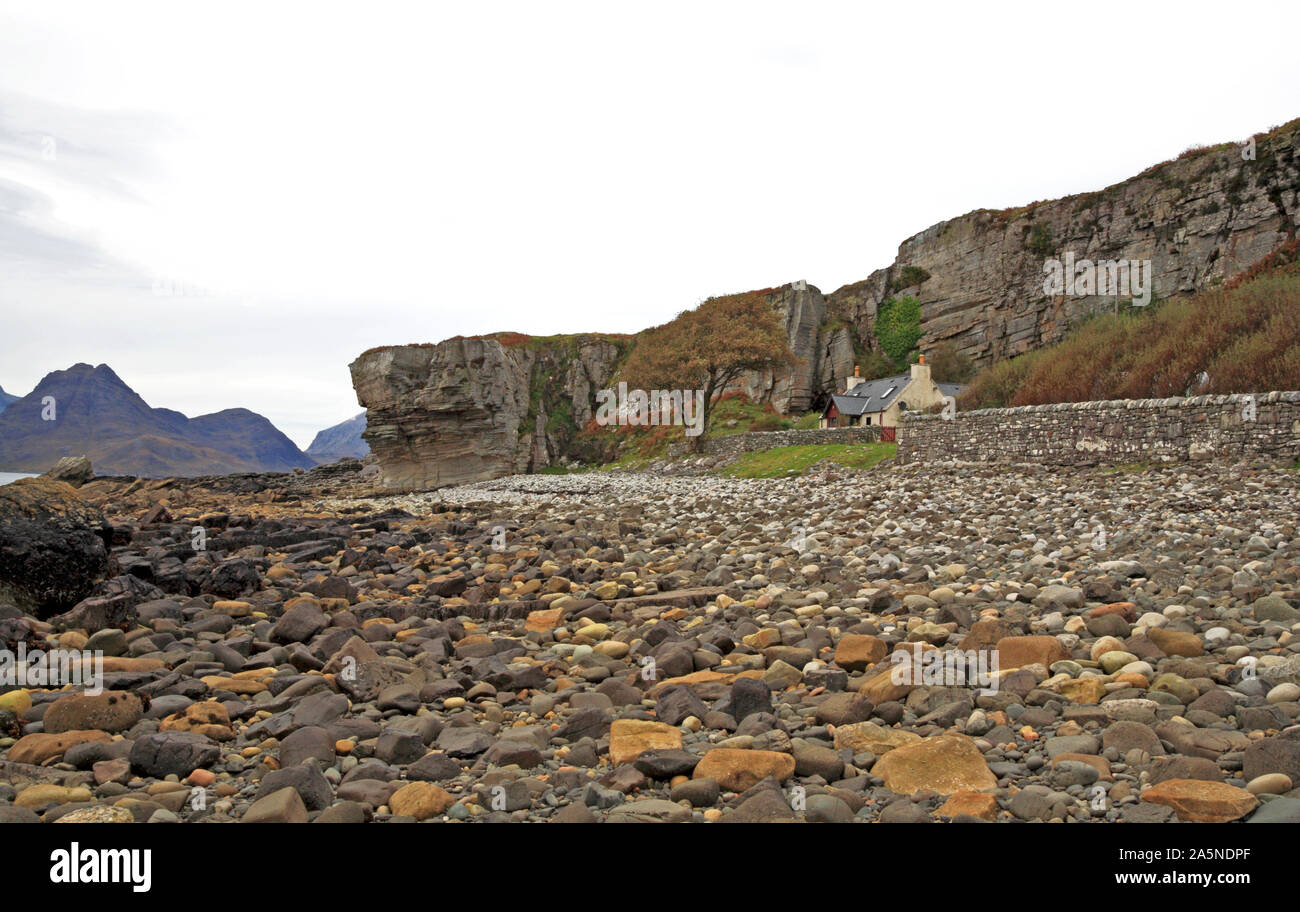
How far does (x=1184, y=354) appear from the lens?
22469mm

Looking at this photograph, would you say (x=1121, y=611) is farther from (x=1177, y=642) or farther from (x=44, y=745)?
(x=44, y=745)

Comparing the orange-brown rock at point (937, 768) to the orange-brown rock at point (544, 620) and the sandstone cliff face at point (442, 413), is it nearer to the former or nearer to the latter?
the orange-brown rock at point (544, 620)

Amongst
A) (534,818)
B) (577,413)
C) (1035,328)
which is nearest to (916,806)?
(534,818)

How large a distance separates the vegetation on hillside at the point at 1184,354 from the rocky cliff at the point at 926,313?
18247 millimetres

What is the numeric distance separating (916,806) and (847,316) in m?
70.0

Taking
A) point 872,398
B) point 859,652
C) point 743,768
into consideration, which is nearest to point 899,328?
point 872,398

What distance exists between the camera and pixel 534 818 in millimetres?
4320

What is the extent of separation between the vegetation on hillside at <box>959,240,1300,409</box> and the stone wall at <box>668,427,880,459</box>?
1158cm

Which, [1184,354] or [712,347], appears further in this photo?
[712,347]

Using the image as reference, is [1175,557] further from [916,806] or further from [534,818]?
[534,818]

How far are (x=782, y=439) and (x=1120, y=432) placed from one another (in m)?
24.2

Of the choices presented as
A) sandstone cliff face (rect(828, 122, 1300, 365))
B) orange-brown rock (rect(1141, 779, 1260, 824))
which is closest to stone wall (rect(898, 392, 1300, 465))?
orange-brown rock (rect(1141, 779, 1260, 824))

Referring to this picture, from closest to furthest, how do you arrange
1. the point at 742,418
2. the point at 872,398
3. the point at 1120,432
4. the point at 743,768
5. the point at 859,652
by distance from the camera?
the point at 743,768, the point at 859,652, the point at 1120,432, the point at 872,398, the point at 742,418

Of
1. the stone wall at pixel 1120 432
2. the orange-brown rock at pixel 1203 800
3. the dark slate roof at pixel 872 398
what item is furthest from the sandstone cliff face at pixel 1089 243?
the orange-brown rock at pixel 1203 800
